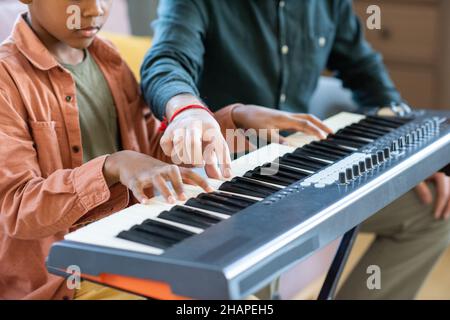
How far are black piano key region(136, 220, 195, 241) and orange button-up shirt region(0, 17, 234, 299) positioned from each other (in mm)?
80

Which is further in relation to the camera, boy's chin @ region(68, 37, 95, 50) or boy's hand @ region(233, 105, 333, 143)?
boy's hand @ region(233, 105, 333, 143)

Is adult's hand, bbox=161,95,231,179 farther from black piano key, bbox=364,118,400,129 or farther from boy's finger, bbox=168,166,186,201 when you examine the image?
black piano key, bbox=364,118,400,129

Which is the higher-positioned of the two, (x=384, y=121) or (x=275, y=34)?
(x=275, y=34)

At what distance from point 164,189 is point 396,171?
28cm

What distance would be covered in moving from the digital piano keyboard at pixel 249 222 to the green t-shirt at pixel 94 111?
0.46 feet

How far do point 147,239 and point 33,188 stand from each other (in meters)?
0.17

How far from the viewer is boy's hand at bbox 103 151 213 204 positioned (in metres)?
0.73

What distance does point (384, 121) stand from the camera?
1060 millimetres

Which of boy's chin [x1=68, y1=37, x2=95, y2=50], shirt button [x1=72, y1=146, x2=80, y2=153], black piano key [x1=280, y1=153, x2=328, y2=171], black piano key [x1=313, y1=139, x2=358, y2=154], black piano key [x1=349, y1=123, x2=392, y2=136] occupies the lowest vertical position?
black piano key [x1=349, y1=123, x2=392, y2=136]

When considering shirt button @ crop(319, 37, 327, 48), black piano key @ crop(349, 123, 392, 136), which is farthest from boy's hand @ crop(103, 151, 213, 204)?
shirt button @ crop(319, 37, 327, 48)

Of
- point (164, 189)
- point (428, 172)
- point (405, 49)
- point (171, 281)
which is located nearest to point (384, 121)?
point (428, 172)

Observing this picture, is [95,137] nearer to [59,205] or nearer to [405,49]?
[59,205]

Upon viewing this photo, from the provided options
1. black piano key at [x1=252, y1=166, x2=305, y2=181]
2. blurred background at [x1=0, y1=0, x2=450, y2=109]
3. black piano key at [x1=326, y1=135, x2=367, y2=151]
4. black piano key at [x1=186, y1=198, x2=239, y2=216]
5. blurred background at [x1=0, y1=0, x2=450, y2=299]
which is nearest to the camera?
black piano key at [x1=186, y1=198, x2=239, y2=216]
